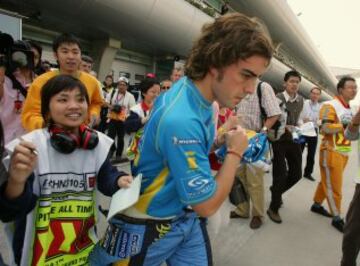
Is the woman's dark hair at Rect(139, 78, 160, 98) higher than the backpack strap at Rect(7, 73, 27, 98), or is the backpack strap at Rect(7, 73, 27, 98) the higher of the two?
the woman's dark hair at Rect(139, 78, 160, 98)

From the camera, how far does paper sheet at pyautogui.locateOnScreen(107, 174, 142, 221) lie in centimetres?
125

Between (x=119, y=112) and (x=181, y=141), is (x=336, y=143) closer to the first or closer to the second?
(x=181, y=141)

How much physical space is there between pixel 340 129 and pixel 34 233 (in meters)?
3.34

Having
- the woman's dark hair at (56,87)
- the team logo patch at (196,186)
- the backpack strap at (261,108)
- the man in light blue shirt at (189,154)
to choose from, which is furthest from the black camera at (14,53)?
the team logo patch at (196,186)

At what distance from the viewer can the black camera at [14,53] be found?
9.37 ft

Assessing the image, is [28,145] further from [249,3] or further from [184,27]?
[249,3]

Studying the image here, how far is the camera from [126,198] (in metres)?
1.30

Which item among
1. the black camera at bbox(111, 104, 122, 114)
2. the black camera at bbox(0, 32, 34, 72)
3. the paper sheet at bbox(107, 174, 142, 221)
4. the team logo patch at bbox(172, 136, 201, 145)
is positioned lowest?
the paper sheet at bbox(107, 174, 142, 221)

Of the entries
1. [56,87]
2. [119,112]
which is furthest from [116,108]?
[56,87]

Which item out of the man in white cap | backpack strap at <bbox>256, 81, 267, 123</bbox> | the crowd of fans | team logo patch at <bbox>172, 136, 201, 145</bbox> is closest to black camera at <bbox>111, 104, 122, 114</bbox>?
the man in white cap

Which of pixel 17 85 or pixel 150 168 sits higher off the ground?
pixel 17 85

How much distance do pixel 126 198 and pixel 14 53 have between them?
2.25 meters

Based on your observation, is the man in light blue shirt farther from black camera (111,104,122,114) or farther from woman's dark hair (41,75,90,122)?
black camera (111,104,122,114)

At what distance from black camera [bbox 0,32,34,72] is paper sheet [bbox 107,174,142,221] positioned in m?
2.09
